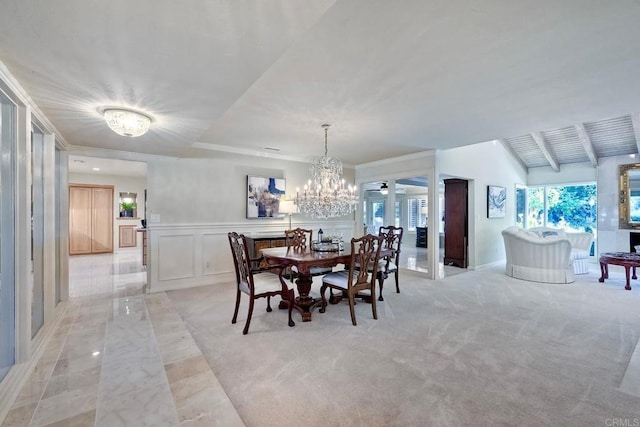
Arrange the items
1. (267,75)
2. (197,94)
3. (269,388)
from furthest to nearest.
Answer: (267,75) → (197,94) → (269,388)

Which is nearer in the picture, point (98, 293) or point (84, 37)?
point (84, 37)

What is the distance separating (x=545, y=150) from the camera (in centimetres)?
643

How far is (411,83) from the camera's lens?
244cm

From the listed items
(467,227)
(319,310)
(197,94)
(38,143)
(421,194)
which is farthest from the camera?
(421,194)

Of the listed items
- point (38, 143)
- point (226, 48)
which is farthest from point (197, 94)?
point (38, 143)

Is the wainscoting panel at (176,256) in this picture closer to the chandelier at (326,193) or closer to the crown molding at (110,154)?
the crown molding at (110,154)

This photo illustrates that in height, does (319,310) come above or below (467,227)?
below

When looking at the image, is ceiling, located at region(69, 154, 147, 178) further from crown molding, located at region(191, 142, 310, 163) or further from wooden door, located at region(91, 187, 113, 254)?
crown molding, located at region(191, 142, 310, 163)

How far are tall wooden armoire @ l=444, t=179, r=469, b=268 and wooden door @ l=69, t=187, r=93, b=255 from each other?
9546mm

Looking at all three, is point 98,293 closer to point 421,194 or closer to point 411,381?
point 411,381

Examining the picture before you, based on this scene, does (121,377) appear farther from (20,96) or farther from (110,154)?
(110,154)

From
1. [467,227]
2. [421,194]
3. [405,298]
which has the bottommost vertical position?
[405,298]

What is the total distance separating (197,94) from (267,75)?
58 cm

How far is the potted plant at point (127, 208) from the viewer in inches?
332
